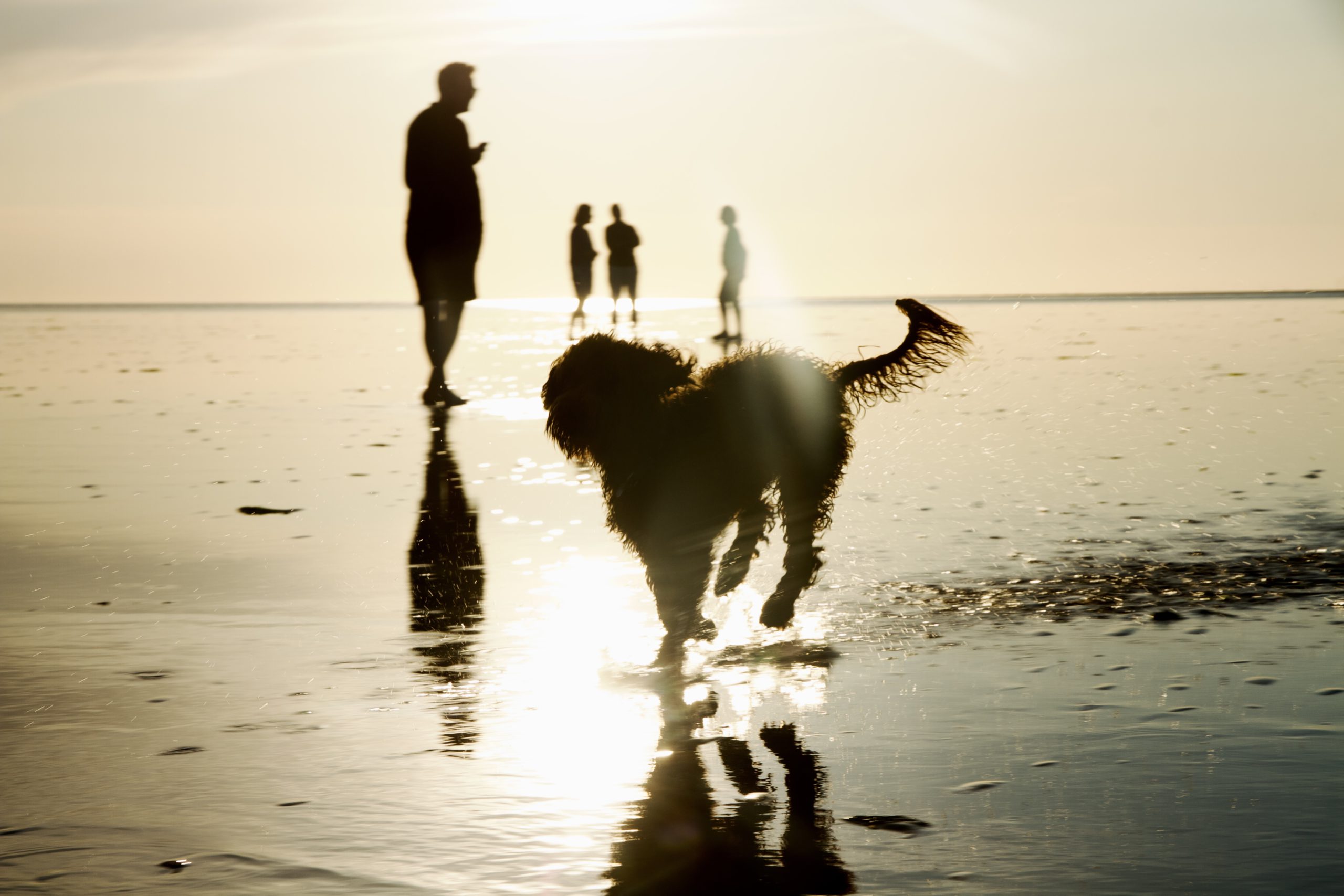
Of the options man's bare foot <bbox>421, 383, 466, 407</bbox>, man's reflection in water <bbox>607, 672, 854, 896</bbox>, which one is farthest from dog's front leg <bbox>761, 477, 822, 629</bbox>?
man's bare foot <bbox>421, 383, 466, 407</bbox>

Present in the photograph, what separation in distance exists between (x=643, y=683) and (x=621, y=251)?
26880 millimetres

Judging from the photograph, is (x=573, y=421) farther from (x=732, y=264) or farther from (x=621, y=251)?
(x=621, y=251)

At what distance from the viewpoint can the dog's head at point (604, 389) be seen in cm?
528

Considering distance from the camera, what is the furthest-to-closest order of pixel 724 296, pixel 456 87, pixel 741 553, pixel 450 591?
pixel 724 296, pixel 456 87, pixel 741 553, pixel 450 591

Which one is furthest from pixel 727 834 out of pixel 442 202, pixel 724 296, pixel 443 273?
pixel 724 296

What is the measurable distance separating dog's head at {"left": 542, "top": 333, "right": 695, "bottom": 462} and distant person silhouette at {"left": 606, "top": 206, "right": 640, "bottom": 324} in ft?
83.2

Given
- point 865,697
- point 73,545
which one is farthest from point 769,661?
point 73,545

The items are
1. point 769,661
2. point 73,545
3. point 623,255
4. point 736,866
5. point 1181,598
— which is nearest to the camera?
point 736,866

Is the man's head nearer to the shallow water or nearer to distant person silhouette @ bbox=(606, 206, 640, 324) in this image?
the shallow water

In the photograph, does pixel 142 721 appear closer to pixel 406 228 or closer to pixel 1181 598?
pixel 1181 598

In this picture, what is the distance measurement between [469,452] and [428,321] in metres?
3.12

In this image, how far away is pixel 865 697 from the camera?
4.21 meters

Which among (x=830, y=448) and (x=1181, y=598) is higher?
(x=830, y=448)

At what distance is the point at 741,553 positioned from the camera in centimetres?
595
